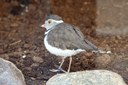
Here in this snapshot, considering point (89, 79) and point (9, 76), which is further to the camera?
point (9, 76)

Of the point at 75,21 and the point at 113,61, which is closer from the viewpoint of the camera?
the point at 113,61

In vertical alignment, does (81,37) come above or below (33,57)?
above

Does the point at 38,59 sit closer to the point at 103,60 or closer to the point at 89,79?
the point at 103,60

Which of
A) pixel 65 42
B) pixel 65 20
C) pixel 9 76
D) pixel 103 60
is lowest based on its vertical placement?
pixel 65 20

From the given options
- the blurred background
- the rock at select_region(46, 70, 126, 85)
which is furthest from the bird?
the blurred background

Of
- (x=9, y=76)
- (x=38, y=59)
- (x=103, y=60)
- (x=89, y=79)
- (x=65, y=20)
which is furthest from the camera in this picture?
(x=65, y=20)

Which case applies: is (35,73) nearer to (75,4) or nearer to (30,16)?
(30,16)

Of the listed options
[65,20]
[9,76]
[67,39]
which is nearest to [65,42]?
[67,39]

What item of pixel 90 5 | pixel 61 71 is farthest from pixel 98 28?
pixel 61 71
